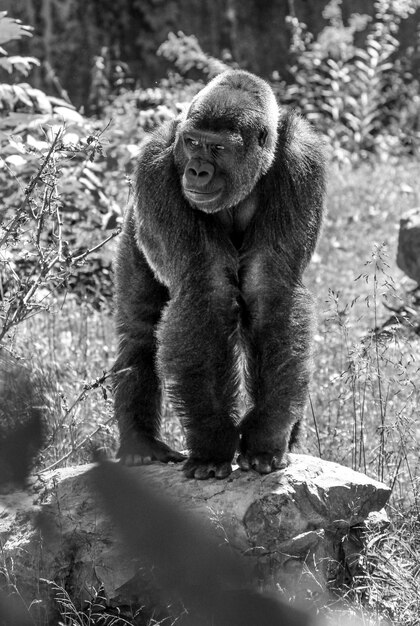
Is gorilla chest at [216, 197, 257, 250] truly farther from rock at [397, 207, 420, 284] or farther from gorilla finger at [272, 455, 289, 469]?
rock at [397, 207, 420, 284]

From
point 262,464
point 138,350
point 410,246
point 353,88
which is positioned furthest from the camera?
point 353,88

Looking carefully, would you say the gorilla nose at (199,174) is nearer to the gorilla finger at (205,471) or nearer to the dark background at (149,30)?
the gorilla finger at (205,471)

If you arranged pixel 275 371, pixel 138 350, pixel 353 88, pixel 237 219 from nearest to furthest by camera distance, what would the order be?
pixel 275 371 → pixel 237 219 → pixel 138 350 → pixel 353 88

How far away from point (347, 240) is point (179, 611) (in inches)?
205

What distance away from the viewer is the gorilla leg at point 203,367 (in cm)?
372

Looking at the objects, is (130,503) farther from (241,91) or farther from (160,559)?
(241,91)

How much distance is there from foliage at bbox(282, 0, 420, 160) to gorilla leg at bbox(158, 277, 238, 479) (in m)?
5.82

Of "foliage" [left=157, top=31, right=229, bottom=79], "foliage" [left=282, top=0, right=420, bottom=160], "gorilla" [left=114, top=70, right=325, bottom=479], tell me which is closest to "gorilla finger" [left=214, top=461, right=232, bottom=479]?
"gorilla" [left=114, top=70, right=325, bottom=479]

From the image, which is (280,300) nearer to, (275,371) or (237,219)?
(275,371)

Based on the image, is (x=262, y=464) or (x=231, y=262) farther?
(x=231, y=262)

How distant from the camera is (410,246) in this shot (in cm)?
629

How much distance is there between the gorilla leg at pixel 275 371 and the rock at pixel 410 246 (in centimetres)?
252

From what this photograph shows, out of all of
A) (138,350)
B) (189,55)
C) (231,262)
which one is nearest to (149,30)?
(189,55)

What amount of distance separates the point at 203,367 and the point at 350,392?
114cm
